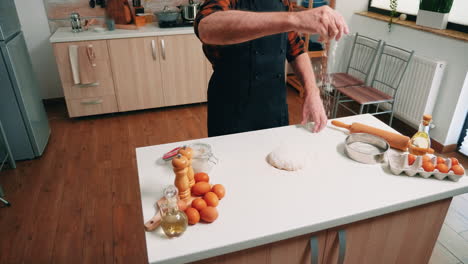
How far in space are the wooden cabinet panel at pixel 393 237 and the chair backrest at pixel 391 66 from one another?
188 centimetres

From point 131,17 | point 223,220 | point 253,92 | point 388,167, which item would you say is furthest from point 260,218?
point 131,17

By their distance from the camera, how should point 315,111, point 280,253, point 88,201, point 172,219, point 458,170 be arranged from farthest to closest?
point 88,201 → point 315,111 → point 458,170 → point 280,253 → point 172,219

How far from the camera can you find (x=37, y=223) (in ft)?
6.72

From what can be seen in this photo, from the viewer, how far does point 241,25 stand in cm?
98

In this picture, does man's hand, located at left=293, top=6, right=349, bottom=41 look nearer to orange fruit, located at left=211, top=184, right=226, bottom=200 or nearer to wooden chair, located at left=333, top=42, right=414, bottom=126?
orange fruit, located at left=211, top=184, right=226, bottom=200

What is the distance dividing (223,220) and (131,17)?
3.01 m

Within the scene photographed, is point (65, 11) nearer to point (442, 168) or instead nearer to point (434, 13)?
point (434, 13)

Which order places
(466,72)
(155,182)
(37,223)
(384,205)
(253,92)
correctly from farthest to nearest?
1. (466,72)
2. (37,223)
3. (253,92)
4. (155,182)
5. (384,205)

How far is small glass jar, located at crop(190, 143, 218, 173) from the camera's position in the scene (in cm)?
110

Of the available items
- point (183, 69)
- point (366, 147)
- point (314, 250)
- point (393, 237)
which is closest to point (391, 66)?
point (183, 69)

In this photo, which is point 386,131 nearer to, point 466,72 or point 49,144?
point 466,72

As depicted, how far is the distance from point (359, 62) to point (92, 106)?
2749 millimetres

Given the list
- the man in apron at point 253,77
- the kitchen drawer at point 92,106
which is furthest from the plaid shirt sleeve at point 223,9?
the kitchen drawer at point 92,106

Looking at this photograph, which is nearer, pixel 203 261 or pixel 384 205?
pixel 203 261
